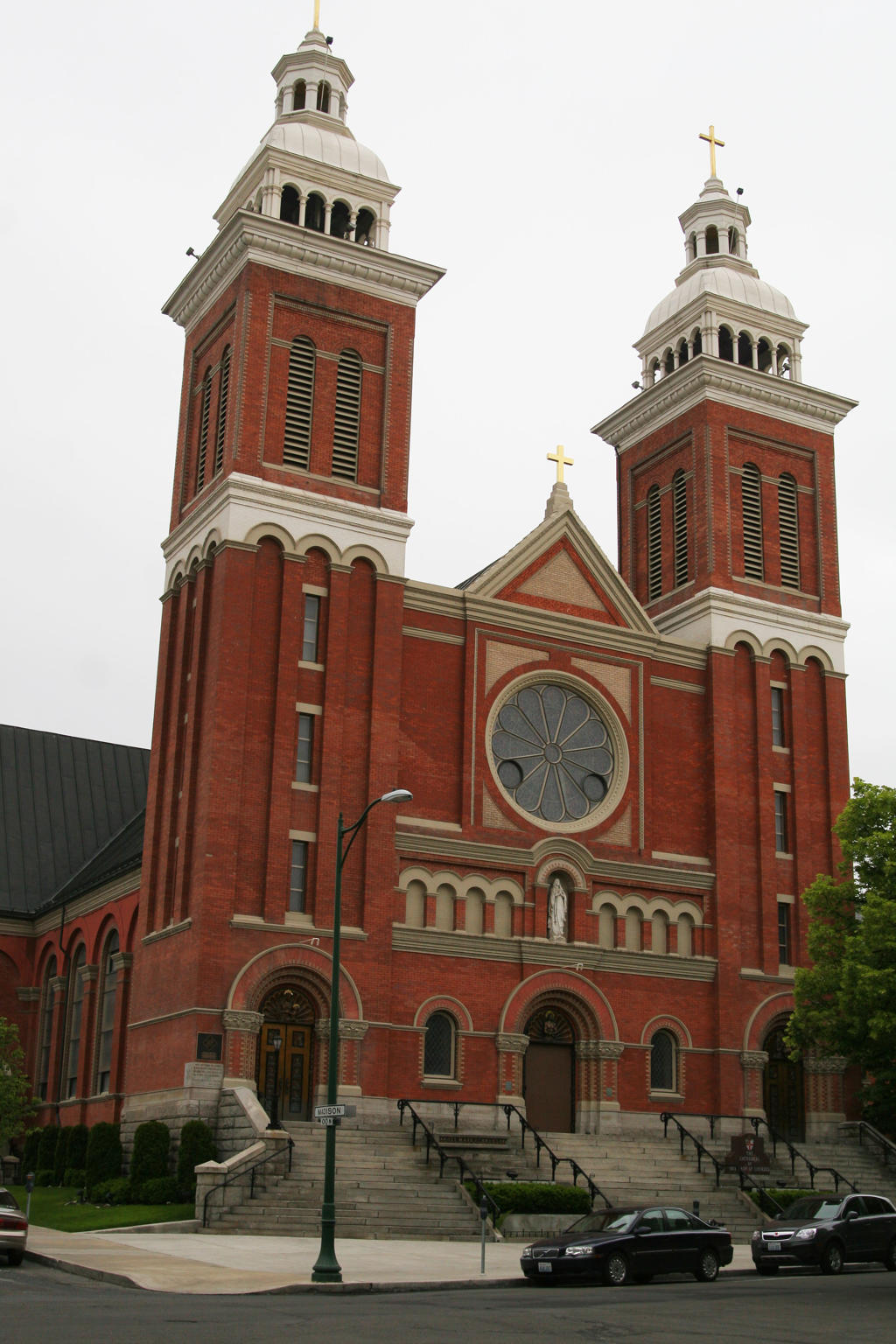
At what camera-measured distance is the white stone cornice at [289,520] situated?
43.7m

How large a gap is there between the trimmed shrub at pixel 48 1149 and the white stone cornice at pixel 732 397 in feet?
104

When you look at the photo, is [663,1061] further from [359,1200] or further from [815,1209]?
[815,1209]

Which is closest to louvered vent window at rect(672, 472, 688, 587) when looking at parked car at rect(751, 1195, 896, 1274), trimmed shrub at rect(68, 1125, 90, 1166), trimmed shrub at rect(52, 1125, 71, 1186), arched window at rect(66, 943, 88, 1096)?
arched window at rect(66, 943, 88, 1096)

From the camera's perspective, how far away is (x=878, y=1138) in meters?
46.0

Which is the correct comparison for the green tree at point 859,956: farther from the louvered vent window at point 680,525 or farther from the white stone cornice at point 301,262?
the white stone cornice at point 301,262

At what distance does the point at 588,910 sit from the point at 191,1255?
20614 millimetres

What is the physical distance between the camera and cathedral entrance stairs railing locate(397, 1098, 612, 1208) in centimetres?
3591

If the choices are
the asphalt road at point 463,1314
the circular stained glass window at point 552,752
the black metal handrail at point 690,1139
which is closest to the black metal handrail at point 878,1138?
the black metal handrail at point 690,1139

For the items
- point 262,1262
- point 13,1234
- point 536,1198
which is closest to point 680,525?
point 536,1198

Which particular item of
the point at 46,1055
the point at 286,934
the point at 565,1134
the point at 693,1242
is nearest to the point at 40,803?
the point at 46,1055

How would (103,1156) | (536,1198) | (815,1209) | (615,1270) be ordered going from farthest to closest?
(103,1156) < (536,1198) < (815,1209) < (615,1270)

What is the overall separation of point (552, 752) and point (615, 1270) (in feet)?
75.6

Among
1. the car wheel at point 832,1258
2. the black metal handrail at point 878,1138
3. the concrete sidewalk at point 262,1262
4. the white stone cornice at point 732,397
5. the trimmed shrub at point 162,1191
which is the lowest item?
the concrete sidewalk at point 262,1262

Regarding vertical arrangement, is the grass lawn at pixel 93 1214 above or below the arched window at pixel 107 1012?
below
